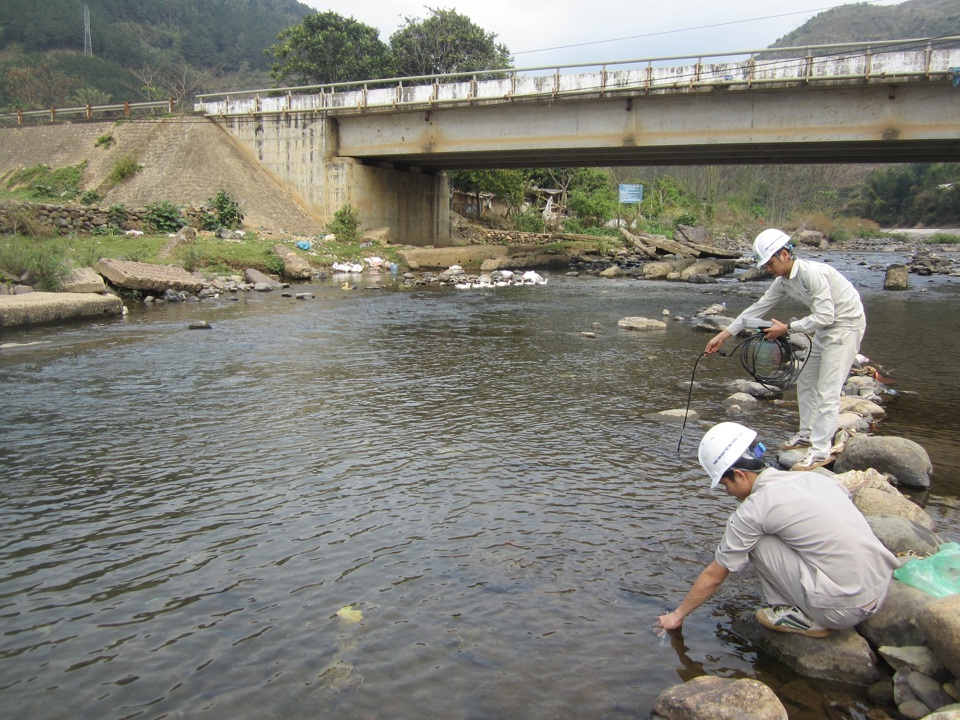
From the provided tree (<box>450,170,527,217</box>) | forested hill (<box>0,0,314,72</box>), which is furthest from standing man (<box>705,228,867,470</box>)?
forested hill (<box>0,0,314,72</box>)

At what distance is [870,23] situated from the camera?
139 m

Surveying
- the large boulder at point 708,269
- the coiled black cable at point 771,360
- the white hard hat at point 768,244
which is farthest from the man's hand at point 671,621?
the large boulder at point 708,269

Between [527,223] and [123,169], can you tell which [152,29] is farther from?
[123,169]

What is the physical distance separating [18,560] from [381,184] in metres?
33.4

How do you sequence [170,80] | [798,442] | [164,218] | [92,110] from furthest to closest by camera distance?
[170,80] < [92,110] < [164,218] < [798,442]

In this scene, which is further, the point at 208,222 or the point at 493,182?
the point at 493,182

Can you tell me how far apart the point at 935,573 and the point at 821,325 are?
3194 millimetres

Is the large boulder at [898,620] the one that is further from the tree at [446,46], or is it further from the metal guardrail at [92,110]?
the tree at [446,46]

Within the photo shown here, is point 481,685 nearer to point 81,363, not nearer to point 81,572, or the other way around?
point 81,572

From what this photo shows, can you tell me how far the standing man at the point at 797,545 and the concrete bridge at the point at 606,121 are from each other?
67.2 feet

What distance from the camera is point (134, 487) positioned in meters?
6.75

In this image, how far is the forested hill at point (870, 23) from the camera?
12925 cm

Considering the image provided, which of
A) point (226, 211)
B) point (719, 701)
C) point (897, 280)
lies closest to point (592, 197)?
point (897, 280)

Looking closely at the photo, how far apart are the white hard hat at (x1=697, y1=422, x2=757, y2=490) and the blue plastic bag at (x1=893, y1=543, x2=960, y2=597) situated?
1247 millimetres
